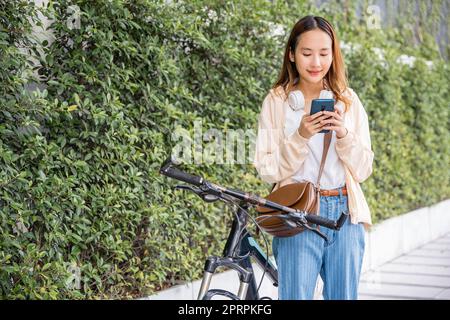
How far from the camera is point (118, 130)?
4.10m

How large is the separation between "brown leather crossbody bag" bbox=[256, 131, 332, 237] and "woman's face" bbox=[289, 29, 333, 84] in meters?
0.21

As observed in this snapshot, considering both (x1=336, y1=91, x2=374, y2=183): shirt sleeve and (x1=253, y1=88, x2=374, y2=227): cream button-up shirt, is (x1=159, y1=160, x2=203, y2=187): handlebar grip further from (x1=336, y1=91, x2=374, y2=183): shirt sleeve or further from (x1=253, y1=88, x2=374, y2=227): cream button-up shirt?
(x1=336, y1=91, x2=374, y2=183): shirt sleeve

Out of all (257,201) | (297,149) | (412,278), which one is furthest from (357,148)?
(412,278)

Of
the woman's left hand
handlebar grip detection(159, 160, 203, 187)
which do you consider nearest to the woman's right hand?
the woman's left hand

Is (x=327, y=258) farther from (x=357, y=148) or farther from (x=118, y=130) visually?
(x=118, y=130)

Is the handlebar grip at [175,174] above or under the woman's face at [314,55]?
under

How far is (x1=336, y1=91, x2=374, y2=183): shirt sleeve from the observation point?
2.97 meters

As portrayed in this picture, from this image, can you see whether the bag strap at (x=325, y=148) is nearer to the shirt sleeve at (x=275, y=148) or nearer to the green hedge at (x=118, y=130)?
the shirt sleeve at (x=275, y=148)

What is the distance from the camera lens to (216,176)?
16.5 ft

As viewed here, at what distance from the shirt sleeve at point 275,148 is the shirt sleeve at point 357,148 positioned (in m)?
0.13

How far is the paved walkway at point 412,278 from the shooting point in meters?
6.39

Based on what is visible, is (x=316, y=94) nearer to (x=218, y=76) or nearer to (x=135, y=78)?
(x=135, y=78)

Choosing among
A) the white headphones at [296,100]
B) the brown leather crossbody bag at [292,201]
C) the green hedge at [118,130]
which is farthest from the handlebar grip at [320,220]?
the green hedge at [118,130]

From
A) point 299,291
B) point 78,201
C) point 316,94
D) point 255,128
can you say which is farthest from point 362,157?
point 255,128
